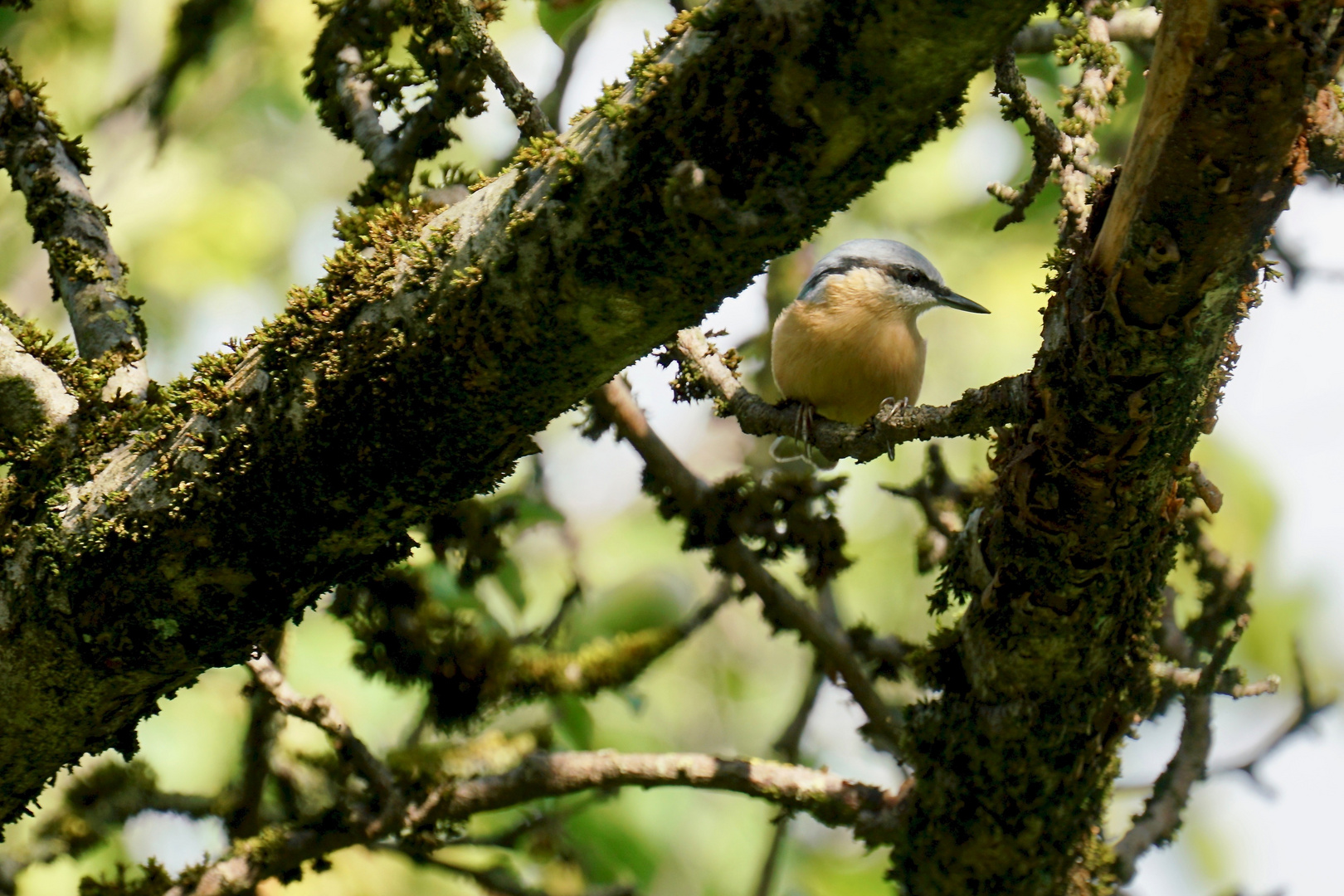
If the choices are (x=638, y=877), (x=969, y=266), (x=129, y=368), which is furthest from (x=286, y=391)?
(x=969, y=266)

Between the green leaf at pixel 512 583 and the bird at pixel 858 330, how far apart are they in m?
0.93

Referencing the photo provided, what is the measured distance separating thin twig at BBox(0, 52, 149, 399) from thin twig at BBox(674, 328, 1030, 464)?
1075 mm

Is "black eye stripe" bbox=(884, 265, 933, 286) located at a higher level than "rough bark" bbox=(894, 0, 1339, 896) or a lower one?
higher

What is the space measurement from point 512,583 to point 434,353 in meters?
1.75

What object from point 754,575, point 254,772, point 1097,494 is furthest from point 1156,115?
point 254,772

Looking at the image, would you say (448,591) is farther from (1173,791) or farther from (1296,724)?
(1296,724)

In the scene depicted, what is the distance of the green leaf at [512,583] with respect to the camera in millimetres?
3244

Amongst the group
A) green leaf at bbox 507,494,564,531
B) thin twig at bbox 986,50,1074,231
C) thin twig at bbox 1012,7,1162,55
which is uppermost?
thin twig at bbox 1012,7,1162,55

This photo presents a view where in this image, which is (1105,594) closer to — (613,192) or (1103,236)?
(1103,236)

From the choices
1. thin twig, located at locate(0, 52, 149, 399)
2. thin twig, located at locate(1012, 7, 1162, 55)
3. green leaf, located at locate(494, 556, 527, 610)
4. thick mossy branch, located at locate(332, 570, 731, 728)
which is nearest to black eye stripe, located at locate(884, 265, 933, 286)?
thin twig, located at locate(1012, 7, 1162, 55)

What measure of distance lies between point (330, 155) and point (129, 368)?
418 cm

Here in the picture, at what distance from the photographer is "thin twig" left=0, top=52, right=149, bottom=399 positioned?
221 cm

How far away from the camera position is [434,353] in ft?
5.26

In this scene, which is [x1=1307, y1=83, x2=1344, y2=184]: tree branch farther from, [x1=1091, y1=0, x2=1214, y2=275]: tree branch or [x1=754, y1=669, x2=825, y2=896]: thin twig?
[x1=754, y1=669, x2=825, y2=896]: thin twig
